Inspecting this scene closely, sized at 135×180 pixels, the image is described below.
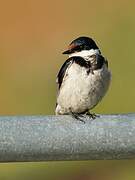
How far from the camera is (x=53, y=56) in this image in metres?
9.43

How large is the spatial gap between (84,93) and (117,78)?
404cm

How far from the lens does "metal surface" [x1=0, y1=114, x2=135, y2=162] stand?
1.56 metres

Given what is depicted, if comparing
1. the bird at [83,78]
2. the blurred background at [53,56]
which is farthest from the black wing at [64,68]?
the blurred background at [53,56]

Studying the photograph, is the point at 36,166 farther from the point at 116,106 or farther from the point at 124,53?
the point at 124,53

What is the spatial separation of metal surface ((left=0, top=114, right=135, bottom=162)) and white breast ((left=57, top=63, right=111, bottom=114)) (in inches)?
78.1

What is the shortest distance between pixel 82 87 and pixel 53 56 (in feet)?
19.0

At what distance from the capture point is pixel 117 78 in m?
7.70

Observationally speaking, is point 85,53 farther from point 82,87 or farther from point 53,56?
point 53,56

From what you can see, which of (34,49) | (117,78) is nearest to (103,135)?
(117,78)

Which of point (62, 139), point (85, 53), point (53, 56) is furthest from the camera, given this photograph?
point (53, 56)

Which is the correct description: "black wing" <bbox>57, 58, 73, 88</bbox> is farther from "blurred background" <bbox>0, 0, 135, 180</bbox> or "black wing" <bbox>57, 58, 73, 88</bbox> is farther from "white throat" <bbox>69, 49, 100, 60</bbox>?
"blurred background" <bbox>0, 0, 135, 180</bbox>

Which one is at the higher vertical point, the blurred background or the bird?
the blurred background

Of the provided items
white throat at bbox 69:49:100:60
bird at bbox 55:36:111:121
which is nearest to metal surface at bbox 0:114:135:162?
bird at bbox 55:36:111:121

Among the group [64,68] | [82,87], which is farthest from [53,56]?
[82,87]
